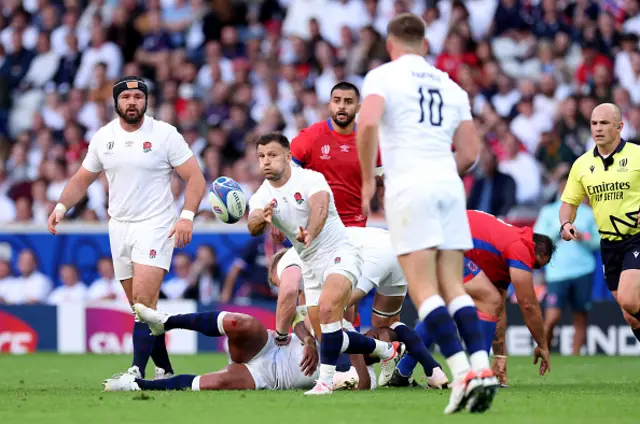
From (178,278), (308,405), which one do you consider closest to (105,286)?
(178,278)

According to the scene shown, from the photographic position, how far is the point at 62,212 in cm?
1026

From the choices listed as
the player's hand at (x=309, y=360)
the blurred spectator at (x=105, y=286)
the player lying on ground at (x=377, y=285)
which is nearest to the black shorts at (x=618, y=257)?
the player lying on ground at (x=377, y=285)

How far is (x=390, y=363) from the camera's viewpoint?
10.2 meters

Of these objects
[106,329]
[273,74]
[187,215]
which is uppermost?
[273,74]

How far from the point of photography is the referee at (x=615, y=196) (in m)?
10.4

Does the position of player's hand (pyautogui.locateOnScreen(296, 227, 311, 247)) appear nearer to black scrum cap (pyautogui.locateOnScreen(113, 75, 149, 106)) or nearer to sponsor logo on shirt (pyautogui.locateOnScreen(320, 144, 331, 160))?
sponsor logo on shirt (pyautogui.locateOnScreen(320, 144, 331, 160))

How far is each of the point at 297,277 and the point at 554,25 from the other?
32.9 ft

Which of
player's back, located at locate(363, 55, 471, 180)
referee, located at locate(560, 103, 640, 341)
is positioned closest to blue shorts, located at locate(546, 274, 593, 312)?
referee, located at locate(560, 103, 640, 341)

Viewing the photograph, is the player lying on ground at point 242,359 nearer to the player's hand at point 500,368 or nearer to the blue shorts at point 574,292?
the player's hand at point 500,368

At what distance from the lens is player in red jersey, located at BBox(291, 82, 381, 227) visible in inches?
424

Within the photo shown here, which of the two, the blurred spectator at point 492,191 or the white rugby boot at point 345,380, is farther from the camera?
the blurred spectator at point 492,191

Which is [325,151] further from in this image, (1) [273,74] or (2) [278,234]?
(1) [273,74]

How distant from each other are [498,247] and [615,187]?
1.26 metres

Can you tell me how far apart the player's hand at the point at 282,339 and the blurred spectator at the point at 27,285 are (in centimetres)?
801
